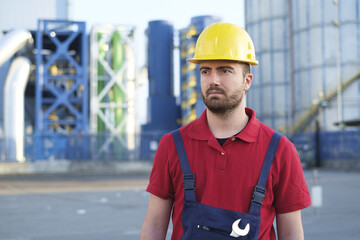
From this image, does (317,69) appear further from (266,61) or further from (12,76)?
(12,76)

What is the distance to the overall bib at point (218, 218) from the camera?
213cm

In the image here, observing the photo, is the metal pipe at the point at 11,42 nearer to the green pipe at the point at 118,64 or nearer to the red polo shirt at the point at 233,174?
the green pipe at the point at 118,64

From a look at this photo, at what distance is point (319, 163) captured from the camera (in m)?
29.9

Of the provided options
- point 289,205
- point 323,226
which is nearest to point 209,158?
point 289,205

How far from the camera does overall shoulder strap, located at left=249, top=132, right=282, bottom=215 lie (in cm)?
218

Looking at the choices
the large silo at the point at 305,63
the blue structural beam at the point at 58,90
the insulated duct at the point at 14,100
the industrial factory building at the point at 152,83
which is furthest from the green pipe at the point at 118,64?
the large silo at the point at 305,63

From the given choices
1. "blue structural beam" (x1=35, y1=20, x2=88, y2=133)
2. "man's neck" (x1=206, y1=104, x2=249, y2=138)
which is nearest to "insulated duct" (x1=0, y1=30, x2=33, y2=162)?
"blue structural beam" (x1=35, y1=20, x2=88, y2=133)

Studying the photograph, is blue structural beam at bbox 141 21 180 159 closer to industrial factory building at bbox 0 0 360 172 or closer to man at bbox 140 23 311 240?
industrial factory building at bbox 0 0 360 172

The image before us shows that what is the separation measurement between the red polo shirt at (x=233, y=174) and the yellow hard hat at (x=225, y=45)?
0.36 m

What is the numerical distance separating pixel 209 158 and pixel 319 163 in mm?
29152

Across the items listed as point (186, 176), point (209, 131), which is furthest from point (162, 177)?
point (209, 131)

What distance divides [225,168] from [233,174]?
0.05 meters

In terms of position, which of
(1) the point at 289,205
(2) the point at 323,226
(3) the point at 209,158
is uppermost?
(3) the point at 209,158

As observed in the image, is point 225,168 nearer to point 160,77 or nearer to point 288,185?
point 288,185
